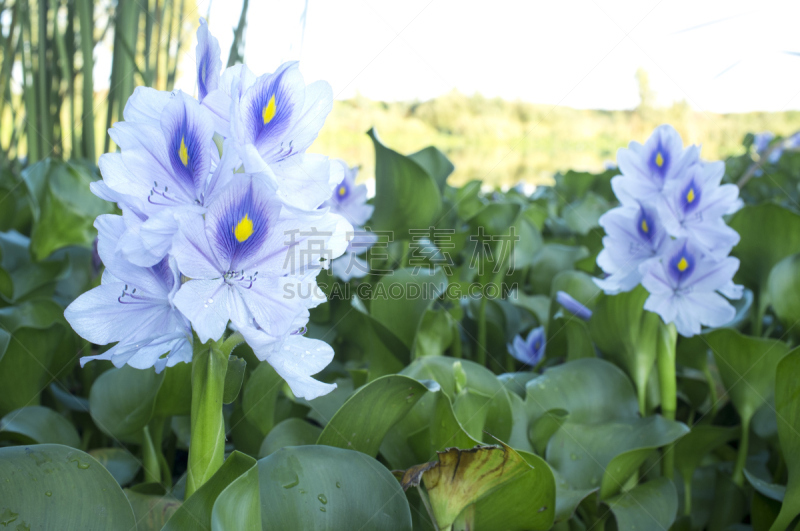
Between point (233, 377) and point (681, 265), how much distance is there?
789mm

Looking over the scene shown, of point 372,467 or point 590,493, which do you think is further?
point 590,493

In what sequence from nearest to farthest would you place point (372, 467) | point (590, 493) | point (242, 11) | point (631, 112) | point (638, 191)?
point (372, 467) → point (590, 493) → point (638, 191) → point (242, 11) → point (631, 112)

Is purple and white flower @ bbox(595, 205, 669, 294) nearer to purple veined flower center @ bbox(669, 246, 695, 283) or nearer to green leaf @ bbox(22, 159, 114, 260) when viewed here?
purple veined flower center @ bbox(669, 246, 695, 283)

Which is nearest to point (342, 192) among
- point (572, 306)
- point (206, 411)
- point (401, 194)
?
point (401, 194)

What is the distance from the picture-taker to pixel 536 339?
1251mm

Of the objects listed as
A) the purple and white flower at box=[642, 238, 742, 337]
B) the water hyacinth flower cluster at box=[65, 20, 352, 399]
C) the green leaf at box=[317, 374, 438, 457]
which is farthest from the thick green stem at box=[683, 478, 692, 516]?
the water hyacinth flower cluster at box=[65, 20, 352, 399]

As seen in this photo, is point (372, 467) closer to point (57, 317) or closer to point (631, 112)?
point (57, 317)

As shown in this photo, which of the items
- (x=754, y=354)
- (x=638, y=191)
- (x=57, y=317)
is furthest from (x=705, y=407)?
(x=57, y=317)

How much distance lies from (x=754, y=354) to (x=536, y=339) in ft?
1.34

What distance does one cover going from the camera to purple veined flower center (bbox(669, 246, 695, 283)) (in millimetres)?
979

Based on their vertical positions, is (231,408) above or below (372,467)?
below

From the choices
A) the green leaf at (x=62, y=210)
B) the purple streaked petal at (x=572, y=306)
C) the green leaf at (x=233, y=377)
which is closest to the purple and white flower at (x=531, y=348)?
the purple streaked petal at (x=572, y=306)

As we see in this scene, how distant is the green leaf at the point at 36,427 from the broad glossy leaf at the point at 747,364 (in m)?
1.09

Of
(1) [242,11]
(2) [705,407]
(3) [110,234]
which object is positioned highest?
(1) [242,11]
